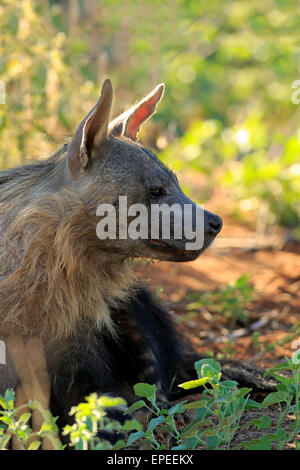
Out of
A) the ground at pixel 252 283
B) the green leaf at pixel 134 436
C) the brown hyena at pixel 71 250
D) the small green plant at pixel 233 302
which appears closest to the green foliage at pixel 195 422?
the green leaf at pixel 134 436

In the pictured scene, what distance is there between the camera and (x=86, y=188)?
3.22 meters

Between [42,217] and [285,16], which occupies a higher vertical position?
[285,16]

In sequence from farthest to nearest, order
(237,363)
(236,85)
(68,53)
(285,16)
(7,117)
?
1. (236,85)
2. (285,16)
3. (68,53)
4. (7,117)
5. (237,363)

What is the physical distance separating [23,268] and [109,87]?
0.82 m

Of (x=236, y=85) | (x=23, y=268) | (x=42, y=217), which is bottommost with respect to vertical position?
(x=23, y=268)

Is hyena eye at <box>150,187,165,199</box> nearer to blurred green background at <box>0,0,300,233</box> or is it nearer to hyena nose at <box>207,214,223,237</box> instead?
hyena nose at <box>207,214,223,237</box>

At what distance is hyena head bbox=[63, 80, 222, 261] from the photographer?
10.5ft

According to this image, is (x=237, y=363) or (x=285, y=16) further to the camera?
(x=285, y=16)

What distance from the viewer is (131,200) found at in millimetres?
3211

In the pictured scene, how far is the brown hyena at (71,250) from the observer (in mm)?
3189

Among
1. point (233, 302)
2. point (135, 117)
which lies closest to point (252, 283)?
point (233, 302)

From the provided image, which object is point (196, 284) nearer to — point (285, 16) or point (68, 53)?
point (68, 53)

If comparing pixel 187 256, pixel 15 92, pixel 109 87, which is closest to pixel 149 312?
pixel 187 256

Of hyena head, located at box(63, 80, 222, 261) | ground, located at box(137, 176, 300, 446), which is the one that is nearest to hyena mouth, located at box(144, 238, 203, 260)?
hyena head, located at box(63, 80, 222, 261)
